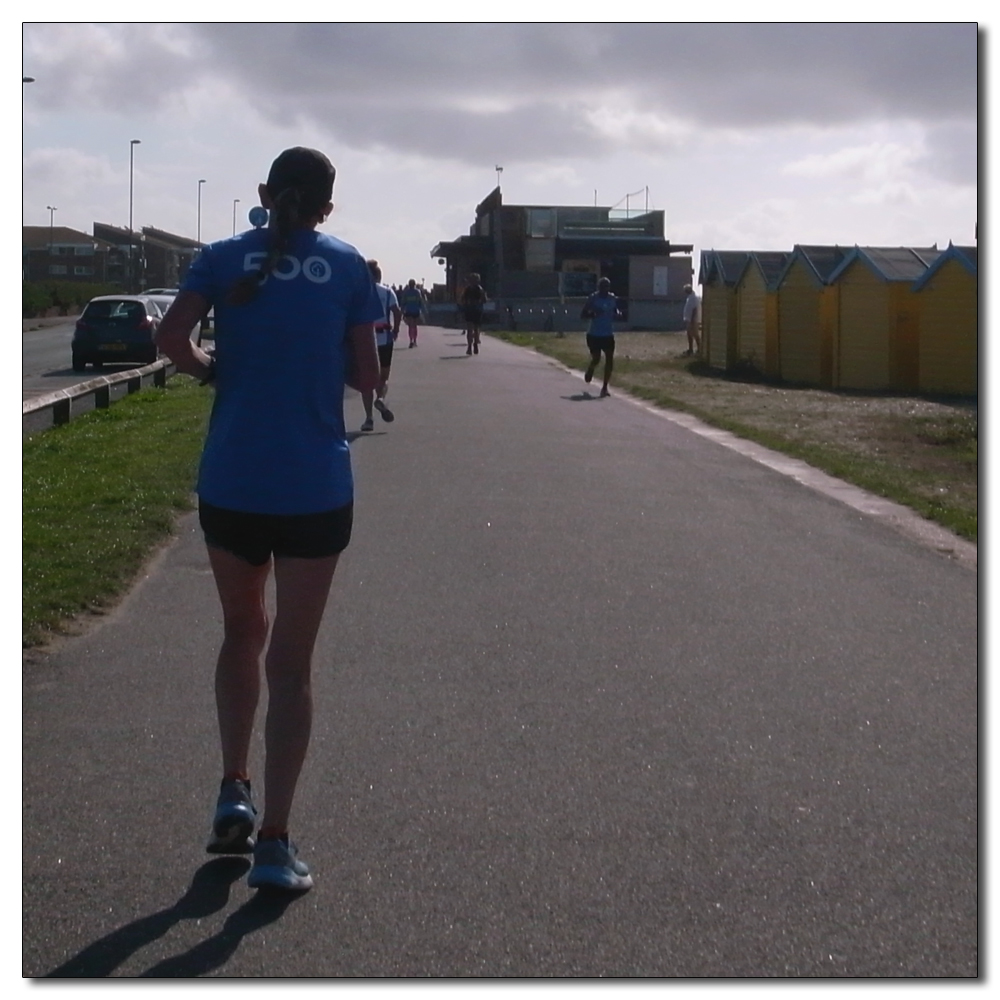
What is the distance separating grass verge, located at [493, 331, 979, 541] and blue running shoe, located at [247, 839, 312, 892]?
7.11 meters

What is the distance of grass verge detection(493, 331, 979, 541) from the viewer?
12.2 meters

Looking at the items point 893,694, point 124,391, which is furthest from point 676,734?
point 124,391

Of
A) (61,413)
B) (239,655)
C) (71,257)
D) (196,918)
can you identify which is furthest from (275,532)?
(71,257)

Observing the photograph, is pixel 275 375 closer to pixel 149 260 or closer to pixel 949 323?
pixel 949 323

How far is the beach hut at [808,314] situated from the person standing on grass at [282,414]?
909 inches

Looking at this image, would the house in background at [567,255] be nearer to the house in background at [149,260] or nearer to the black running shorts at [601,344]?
the house in background at [149,260]

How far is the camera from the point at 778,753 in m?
5.09

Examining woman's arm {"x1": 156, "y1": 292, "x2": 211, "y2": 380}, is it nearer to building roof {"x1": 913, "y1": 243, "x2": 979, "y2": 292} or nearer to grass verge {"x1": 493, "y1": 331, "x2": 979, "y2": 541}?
grass verge {"x1": 493, "y1": 331, "x2": 979, "y2": 541}

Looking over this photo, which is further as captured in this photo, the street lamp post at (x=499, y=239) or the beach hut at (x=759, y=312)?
the street lamp post at (x=499, y=239)

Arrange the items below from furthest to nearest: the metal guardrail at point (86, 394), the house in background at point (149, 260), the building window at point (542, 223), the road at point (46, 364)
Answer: the building window at point (542, 223), the house in background at point (149, 260), the road at point (46, 364), the metal guardrail at point (86, 394)

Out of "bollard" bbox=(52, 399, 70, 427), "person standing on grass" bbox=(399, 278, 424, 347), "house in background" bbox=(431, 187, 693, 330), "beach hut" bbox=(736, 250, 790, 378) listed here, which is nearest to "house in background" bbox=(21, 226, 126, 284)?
"house in background" bbox=(431, 187, 693, 330)

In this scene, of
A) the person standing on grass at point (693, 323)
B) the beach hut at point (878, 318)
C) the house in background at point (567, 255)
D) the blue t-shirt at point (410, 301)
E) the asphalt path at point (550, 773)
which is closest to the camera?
the asphalt path at point (550, 773)

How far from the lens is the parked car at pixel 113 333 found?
28.4 meters

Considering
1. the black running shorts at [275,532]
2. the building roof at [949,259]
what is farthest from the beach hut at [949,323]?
the black running shorts at [275,532]
